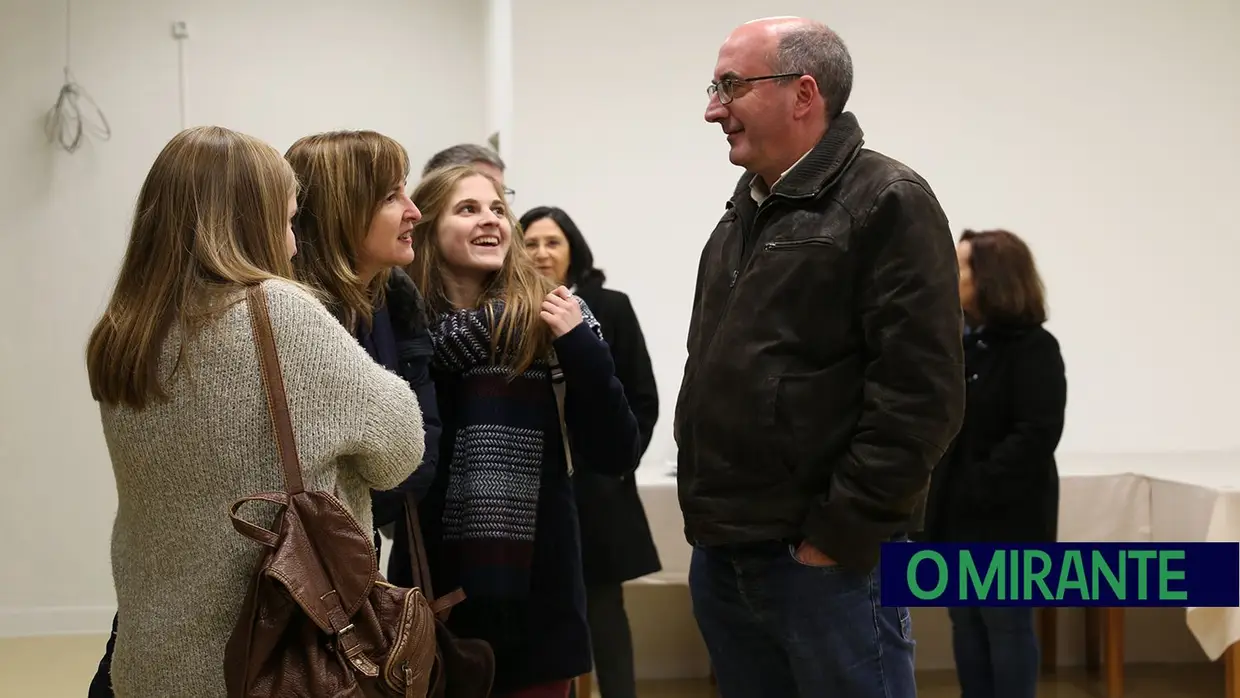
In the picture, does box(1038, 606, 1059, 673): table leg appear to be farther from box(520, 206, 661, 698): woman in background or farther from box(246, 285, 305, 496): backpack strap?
box(246, 285, 305, 496): backpack strap

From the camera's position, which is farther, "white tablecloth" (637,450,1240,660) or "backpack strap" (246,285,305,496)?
"white tablecloth" (637,450,1240,660)

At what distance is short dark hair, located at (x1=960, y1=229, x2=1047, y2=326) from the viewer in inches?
126

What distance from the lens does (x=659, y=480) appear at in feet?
12.2

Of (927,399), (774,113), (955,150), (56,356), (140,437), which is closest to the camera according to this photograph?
(140,437)

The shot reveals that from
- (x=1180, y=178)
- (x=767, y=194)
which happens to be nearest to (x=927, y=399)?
(x=767, y=194)

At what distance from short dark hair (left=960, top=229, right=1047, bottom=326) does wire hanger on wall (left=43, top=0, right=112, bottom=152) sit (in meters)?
3.43

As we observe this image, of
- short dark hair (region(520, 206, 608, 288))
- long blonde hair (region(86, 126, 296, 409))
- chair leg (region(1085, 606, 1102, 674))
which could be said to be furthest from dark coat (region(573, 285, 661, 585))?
chair leg (region(1085, 606, 1102, 674))

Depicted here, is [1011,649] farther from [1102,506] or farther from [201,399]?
[201,399]

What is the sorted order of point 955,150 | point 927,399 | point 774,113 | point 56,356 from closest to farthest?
point 927,399, point 774,113, point 955,150, point 56,356

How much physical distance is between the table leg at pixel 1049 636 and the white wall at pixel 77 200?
11.1 ft

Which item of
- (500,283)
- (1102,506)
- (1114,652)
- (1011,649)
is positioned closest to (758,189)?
(500,283)

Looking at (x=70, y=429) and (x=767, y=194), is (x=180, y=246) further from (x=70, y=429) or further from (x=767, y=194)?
(x=70, y=429)

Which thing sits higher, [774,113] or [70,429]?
[774,113]

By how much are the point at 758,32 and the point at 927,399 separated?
591 millimetres
